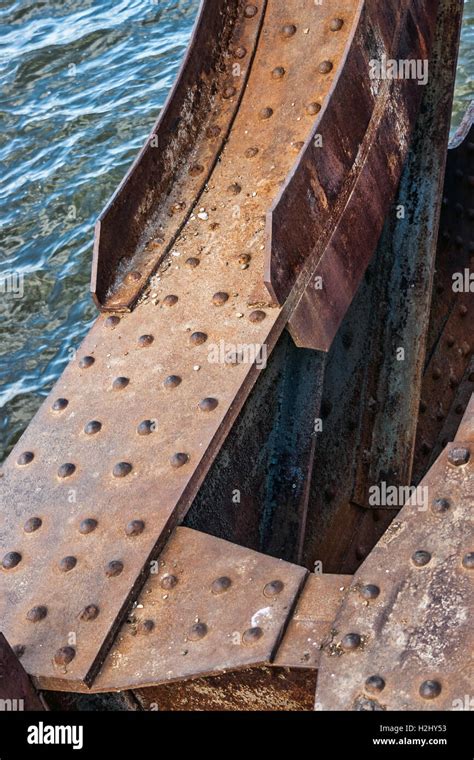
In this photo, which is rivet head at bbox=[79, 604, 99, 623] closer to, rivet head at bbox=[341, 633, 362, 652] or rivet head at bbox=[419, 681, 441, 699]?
rivet head at bbox=[341, 633, 362, 652]

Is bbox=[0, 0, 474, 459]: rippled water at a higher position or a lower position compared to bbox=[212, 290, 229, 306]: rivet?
lower

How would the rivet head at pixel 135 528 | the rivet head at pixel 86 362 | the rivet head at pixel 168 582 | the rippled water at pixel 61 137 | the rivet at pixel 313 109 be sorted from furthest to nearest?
the rippled water at pixel 61 137, the rivet at pixel 313 109, the rivet head at pixel 86 362, the rivet head at pixel 135 528, the rivet head at pixel 168 582

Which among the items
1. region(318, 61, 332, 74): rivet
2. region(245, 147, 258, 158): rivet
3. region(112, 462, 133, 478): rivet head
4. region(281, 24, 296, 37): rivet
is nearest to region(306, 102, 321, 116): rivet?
region(318, 61, 332, 74): rivet

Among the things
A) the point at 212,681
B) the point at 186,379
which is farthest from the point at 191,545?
the point at 186,379

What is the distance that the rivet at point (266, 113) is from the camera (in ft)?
13.5

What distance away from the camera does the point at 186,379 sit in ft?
11.9

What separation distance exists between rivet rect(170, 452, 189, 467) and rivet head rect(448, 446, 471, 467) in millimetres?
816

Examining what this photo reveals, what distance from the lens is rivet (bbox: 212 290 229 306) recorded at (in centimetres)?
378

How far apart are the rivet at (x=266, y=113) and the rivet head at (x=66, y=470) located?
153 cm

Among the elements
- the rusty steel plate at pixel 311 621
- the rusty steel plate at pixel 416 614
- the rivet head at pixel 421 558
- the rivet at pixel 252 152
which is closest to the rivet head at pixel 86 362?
the rivet at pixel 252 152

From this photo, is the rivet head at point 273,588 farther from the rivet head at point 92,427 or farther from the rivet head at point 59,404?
the rivet head at point 59,404

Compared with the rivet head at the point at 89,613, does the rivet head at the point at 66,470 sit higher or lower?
higher

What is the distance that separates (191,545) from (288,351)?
107 cm
